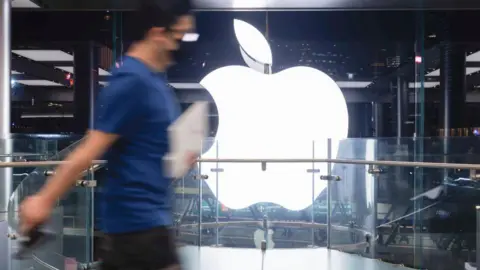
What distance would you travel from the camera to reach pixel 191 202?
5184mm

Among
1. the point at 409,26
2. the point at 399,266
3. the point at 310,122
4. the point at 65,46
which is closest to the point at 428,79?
the point at 409,26

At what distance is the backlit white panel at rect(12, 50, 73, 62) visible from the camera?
9.84m

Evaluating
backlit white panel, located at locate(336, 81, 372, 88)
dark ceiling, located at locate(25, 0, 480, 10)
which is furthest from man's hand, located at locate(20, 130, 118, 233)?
backlit white panel, located at locate(336, 81, 372, 88)

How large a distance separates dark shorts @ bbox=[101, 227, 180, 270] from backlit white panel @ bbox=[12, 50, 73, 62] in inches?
350

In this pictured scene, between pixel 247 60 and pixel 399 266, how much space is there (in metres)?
4.21

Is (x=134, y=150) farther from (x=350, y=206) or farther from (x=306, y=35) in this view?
(x=306, y=35)

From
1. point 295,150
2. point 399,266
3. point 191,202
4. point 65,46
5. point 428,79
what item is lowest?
point 399,266

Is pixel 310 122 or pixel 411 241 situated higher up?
pixel 310 122

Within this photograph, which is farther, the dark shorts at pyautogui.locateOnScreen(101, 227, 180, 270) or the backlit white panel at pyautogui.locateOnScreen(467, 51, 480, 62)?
the backlit white panel at pyautogui.locateOnScreen(467, 51, 480, 62)

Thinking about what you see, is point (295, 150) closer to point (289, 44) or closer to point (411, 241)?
point (411, 241)

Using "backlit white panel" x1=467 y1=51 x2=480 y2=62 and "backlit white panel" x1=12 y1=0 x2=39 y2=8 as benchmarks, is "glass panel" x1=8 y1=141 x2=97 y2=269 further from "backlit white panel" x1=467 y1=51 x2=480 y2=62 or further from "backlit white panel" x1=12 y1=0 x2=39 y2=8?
"backlit white panel" x1=467 y1=51 x2=480 y2=62

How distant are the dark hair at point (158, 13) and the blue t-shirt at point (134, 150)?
12 cm

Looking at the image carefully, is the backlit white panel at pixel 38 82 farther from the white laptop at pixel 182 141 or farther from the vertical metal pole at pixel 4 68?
the white laptop at pixel 182 141

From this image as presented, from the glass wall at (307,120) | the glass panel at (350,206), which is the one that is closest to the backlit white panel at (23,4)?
the glass wall at (307,120)
